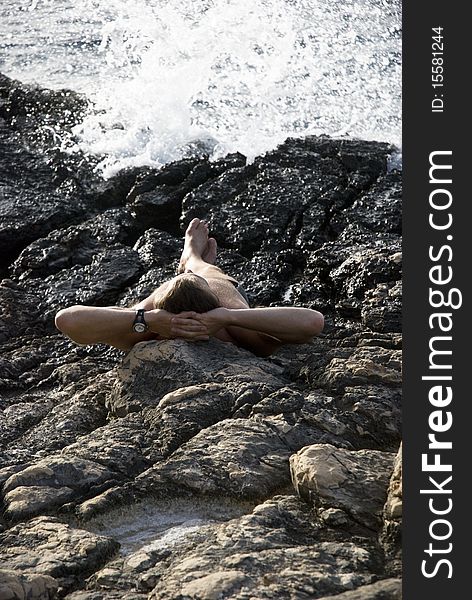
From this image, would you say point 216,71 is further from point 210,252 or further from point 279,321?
point 279,321

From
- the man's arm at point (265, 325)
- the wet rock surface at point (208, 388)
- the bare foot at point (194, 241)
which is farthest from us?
the bare foot at point (194, 241)

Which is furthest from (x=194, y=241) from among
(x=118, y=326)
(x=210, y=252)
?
(x=118, y=326)

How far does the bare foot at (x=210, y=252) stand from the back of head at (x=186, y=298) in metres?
1.41

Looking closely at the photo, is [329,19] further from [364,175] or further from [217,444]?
[217,444]

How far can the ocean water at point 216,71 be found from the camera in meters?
7.75

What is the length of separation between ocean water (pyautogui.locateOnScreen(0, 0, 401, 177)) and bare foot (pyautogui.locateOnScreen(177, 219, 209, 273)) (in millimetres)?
1359

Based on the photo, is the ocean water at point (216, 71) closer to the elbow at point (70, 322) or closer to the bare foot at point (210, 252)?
the bare foot at point (210, 252)

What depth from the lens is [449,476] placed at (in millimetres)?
2824

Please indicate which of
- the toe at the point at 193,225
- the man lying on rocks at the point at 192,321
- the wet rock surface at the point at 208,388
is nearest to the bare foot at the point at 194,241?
the toe at the point at 193,225

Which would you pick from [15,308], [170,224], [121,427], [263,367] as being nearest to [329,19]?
[170,224]

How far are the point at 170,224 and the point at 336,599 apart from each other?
4495 millimetres

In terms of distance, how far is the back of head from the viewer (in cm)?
452

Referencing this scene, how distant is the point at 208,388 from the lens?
4.10 metres

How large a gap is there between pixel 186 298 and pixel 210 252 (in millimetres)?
1604
